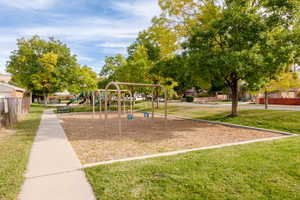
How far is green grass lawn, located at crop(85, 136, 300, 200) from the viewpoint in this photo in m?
3.15

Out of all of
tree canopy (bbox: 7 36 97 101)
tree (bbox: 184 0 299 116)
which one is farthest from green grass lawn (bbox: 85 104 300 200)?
tree canopy (bbox: 7 36 97 101)

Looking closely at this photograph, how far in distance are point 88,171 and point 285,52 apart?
9.77 m

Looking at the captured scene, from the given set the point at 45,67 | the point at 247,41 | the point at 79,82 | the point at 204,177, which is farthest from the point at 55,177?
the point at 79,82

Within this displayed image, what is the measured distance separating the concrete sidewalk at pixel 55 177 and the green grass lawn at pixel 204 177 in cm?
25

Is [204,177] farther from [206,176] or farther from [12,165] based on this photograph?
[12,165]

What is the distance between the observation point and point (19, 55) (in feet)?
96.9

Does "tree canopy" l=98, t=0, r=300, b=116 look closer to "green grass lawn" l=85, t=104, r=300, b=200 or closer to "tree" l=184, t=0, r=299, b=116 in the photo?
"tree" l=184, t=0, r=299, b=116

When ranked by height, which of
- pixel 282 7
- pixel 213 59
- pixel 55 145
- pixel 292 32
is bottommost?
pixel 55 145

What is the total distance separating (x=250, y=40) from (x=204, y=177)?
28.1ft

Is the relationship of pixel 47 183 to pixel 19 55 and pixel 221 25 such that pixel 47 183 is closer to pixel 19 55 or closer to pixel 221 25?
pixel 221 25

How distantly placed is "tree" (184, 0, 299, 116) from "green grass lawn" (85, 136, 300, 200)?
5.36 metres

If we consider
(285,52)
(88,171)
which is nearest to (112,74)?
(285,52)

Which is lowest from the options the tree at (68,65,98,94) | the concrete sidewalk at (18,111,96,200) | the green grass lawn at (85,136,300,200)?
the concrete sidewalk at (18,111,96,200)

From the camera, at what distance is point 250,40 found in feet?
31.7
